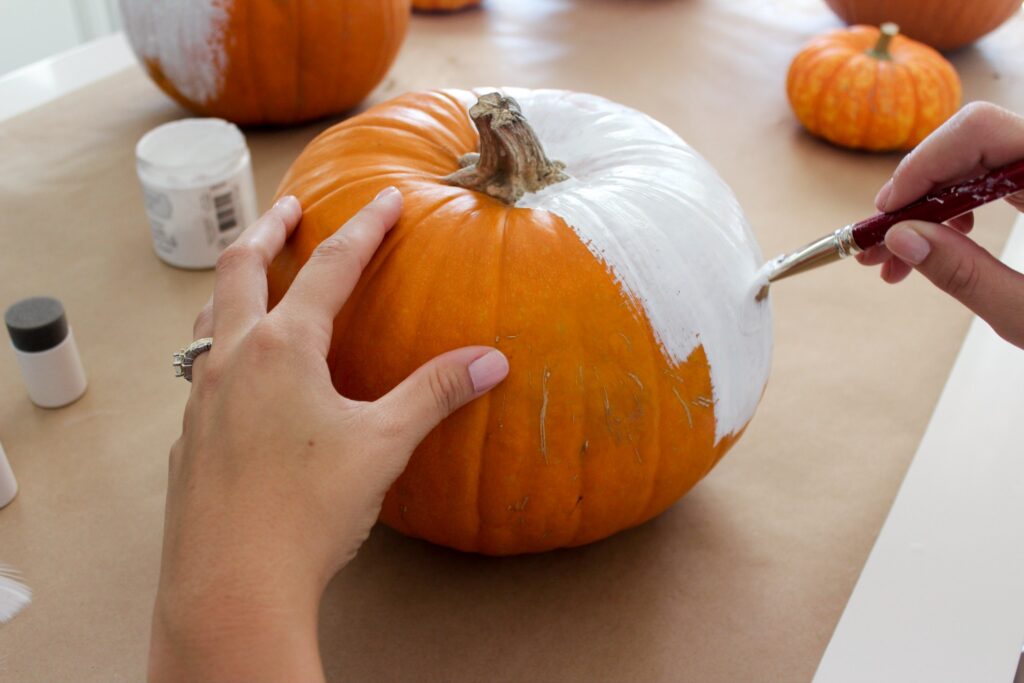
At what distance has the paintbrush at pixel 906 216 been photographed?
635mm

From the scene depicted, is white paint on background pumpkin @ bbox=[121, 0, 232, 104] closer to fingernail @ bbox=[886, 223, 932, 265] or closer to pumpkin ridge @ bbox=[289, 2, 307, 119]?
pumpkin ridge @ bbox=[289, 2, 307, 119]

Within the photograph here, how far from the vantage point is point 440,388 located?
0.65m

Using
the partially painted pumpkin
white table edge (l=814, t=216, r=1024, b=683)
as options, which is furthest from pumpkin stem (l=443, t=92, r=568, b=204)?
white table edge (l=814, t=216, r=1024, b=683)

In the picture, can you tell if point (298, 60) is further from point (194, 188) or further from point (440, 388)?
point (440, 388)

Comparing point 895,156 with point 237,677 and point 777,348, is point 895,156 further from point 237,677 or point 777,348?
point 237,677

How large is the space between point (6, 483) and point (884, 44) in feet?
4.76

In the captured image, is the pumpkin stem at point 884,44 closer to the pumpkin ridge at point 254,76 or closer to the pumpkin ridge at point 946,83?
the pumpkin ridge at point 946,83

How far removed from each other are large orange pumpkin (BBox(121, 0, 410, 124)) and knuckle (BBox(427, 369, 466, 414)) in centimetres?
97

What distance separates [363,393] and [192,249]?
0.64 metres

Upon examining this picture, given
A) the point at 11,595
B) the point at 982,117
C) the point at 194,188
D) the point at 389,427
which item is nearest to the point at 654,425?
the point at 389,427

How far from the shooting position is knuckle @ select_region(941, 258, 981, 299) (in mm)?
659

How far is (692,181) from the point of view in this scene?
0.80 meters

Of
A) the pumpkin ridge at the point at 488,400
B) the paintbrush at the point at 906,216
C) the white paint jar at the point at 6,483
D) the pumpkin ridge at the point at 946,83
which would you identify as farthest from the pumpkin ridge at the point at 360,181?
the pumpkin ridge at the point at 946,83

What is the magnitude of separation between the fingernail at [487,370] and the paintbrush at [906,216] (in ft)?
0.82
